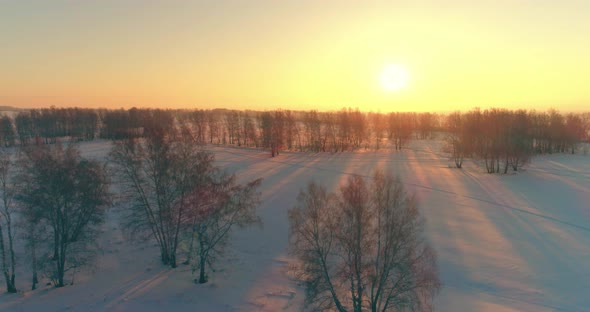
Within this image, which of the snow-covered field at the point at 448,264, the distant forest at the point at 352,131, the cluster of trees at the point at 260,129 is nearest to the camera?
the snow-covered field at the point at 448,264

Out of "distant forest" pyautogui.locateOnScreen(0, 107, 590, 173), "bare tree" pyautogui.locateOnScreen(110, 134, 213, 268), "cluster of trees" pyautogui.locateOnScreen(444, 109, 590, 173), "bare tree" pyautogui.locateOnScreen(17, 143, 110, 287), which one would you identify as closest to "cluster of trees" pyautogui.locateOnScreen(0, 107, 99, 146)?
"distant forest" pyautogui.locateOnScreen(0, 107, 590, 173)

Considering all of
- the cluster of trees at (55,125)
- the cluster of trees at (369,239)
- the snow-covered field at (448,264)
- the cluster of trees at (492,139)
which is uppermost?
the cluster of trees at (55,125)

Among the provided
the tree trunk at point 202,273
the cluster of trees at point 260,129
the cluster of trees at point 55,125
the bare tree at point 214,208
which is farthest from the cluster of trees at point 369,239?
the cluster of trees at point 55,125

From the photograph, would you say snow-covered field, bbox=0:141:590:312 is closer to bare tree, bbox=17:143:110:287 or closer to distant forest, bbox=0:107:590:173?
bare tree, bbox=17:143:110:287

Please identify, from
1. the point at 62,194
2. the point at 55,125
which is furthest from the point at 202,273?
the point at 55,125

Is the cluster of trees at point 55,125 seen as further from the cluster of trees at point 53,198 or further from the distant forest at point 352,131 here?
the cluster of trees at point 53,198

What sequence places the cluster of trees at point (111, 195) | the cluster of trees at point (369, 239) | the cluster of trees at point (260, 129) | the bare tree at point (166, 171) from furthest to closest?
1. the cluster of trees at point (260, 129)
2. the bare tree at point (166, 171)
3. the cluster of trees at point (111, 195)
4. the cluster of trees at point (369, 239)
